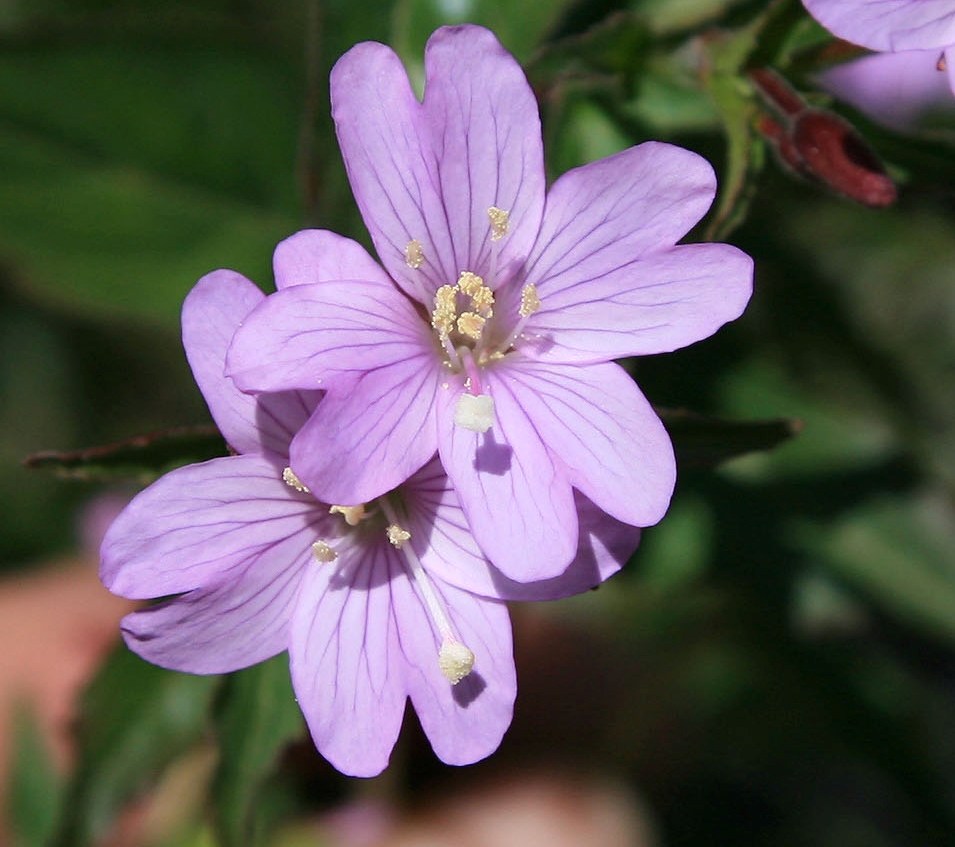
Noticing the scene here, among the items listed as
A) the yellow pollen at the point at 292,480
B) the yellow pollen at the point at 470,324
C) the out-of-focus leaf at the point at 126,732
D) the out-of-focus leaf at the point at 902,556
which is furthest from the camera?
the out-of-focus leaf at the point at 902,556

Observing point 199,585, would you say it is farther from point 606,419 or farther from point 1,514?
point 1,514

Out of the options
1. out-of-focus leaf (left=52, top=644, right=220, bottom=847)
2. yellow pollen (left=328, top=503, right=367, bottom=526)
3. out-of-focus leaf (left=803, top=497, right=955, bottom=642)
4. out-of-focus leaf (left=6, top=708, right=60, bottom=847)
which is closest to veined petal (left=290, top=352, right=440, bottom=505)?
yellow pollen (left=328, top=503, right=367, bottom=526)

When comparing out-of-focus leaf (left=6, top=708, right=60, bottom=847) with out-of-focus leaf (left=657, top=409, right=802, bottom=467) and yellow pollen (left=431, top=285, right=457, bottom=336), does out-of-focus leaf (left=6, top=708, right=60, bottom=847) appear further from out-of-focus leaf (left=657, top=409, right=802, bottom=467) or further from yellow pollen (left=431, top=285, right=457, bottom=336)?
out-of-focus leaf (left=657, top=409, right=802, bottom=467)

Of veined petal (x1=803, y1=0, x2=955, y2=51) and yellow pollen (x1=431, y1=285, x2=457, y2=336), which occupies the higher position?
veined petal (x1=803, y1=0, x2=955, y2=51)

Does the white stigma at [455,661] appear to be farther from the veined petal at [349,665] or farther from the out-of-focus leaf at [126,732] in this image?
the out-of-focus leaf at [126,732]

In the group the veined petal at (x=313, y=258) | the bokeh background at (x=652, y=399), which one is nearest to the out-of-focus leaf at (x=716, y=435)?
the bokeh background at (x=652, y=399)

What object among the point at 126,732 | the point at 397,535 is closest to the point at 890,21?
the point at 397,535
